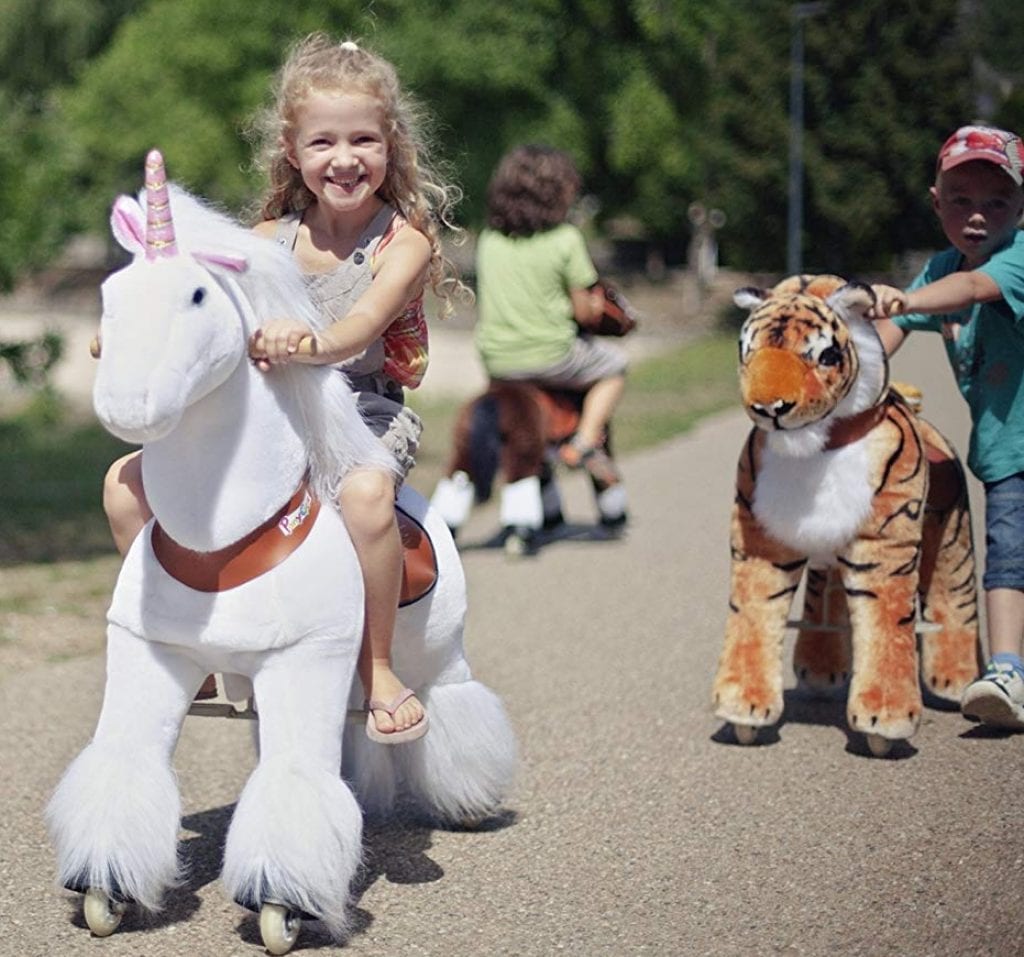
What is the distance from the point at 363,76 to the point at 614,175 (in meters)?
34.7

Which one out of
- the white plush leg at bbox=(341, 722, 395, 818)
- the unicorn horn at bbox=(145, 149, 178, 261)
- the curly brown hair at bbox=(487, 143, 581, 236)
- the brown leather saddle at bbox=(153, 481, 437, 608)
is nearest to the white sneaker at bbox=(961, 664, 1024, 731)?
the white plush leg at bbox=(341, 722, 395, 818)

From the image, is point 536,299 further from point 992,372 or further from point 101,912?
point 101,912

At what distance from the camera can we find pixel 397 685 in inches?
162

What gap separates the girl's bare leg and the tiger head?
4.76 ft

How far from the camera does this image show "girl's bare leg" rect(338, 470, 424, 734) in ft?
13.0

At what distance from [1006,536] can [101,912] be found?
308 centimetres

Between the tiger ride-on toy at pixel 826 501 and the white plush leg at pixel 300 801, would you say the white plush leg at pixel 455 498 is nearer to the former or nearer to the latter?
the tiger ride-on toy at pixel 826 501

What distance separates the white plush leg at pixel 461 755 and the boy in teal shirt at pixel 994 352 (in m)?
1.58

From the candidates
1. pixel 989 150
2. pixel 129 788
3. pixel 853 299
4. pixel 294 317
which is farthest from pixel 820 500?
pixel 129 788

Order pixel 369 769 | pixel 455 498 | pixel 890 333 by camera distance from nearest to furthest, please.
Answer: pixel 369 769
pixel 890 333
pixel 455 498

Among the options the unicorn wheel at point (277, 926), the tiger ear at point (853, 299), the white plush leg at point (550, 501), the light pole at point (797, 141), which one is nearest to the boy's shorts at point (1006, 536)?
the tiger ear at point (853, 299)

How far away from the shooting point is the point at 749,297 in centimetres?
535

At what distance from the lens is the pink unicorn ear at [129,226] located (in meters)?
3.70

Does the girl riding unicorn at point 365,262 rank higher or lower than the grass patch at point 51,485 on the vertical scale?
higher
